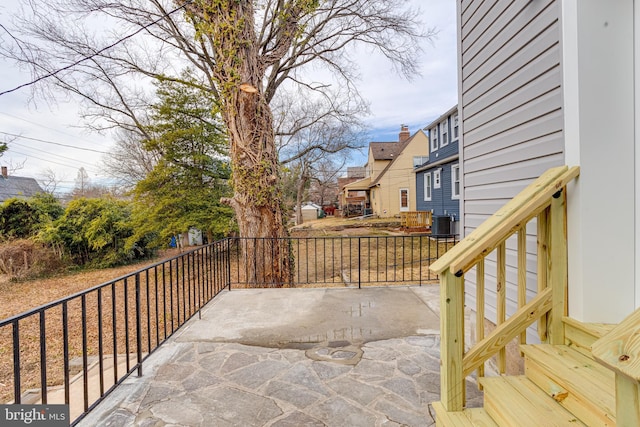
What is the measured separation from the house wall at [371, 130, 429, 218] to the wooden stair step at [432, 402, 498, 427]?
18.7 m

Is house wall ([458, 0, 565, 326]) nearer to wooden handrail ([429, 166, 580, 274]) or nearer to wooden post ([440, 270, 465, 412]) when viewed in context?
wooden handrail ([429, 166, 580, 274])

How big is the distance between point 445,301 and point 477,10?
238 cm

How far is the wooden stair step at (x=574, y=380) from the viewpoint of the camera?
115cm

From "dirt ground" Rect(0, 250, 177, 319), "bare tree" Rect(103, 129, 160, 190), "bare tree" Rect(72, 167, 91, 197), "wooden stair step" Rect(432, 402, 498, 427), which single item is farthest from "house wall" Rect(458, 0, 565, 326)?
"bare tree" Rect(72, 167, 91, 197)

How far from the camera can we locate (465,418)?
1505 millimetres

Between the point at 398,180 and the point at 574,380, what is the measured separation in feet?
67.2

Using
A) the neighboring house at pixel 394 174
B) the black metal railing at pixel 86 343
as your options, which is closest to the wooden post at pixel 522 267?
the black metal railing at pixel 86 343

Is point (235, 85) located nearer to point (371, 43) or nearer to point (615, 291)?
point (371, 43)

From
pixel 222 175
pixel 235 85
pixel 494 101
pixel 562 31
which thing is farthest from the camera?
pixel 222 175

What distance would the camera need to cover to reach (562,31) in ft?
5.11

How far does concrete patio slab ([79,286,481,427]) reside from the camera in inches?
72.3

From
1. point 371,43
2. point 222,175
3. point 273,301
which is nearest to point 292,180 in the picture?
point 222,175

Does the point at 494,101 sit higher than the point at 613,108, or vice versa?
the point at 494,101

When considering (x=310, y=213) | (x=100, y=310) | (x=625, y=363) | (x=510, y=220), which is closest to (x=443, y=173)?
(x=510, y=220)
